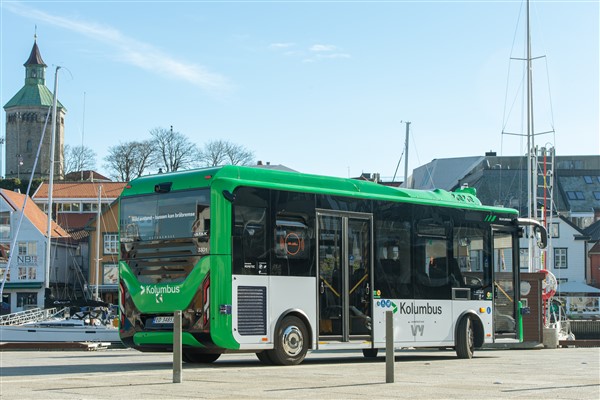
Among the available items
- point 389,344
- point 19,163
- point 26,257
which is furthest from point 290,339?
point 19,163

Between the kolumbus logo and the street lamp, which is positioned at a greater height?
the street lamp

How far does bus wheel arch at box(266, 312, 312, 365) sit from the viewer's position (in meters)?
17.0

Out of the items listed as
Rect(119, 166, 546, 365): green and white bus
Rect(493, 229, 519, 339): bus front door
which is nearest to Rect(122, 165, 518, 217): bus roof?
Rect(119, 166, 546, 365): green and white bus

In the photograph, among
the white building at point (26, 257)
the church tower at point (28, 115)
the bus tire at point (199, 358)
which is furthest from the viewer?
the church tower at point (28, 115)

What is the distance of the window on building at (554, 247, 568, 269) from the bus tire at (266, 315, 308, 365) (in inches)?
2636

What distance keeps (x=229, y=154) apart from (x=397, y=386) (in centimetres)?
9506

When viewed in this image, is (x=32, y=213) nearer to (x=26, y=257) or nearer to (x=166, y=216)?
(x=26, y=257)

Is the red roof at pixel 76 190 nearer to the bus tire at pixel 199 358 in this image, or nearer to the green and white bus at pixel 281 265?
the green and white bus at pixel 281 265

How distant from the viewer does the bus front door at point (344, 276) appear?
1786 centimetres

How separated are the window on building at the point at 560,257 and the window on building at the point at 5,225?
144 ft

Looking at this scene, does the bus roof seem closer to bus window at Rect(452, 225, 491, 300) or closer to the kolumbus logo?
bus window at Rect(452, 225, 491, 300)

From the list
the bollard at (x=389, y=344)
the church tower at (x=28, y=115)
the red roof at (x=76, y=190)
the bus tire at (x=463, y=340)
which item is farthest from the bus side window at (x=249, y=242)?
the church tower at (x=28, y=115)

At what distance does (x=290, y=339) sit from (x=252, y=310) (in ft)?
3.28

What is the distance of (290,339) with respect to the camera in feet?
56.4
